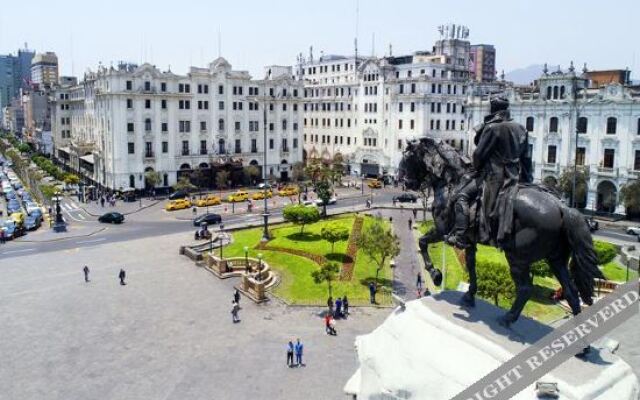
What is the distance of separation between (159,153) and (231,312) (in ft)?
159

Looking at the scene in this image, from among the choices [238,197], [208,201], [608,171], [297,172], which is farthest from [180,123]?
[608,171]

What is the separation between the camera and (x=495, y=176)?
1531cm

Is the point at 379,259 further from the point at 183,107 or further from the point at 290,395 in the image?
the point at 183,107

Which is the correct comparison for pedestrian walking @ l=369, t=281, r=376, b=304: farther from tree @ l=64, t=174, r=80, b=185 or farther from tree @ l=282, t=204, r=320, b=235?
tree @ l=64, t=174, r=80, b=185

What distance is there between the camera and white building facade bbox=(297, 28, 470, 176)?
81625mm

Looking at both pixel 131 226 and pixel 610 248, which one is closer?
pixel 610 248

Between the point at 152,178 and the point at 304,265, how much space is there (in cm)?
3912

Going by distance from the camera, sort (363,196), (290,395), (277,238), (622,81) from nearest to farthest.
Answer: (290,395)
(277,238)
(622,81)
(363,196)

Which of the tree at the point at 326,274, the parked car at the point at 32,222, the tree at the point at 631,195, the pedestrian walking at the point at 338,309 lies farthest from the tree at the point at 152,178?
the tree at the point at 631,195

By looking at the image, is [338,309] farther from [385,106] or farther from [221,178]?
[385,106]

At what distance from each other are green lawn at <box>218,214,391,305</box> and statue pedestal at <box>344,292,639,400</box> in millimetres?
15671

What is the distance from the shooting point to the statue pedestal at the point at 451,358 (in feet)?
42.3

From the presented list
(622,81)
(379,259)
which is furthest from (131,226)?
(622,81)

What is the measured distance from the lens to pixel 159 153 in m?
74.6
